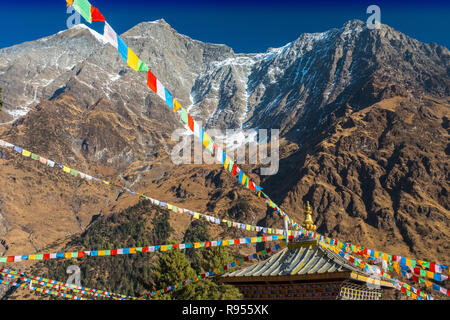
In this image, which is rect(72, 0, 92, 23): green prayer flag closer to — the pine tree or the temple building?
A: the pine tree

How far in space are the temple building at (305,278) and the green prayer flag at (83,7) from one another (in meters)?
8.67

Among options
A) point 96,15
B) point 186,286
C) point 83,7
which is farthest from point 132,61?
point 186,286

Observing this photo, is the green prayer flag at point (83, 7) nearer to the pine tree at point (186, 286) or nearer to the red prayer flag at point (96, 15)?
the red prayer flag at point (96, 15)

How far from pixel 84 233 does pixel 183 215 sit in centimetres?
3048

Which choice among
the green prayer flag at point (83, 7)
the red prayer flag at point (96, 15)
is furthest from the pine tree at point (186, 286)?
the green prayer flag at point (83, 7)

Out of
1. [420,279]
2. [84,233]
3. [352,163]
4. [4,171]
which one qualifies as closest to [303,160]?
[352,163]

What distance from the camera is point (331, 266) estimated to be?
1326cm

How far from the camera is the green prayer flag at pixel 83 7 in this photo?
809cm

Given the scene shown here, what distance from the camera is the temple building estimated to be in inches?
511

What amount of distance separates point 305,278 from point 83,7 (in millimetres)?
8945

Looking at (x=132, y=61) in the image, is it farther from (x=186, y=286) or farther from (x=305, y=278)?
(x=186, y=286)

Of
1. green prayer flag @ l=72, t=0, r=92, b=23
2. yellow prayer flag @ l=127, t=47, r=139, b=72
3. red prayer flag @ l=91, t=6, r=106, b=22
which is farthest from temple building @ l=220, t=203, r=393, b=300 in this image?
green prayer flag @ l=72, t=0, r=92, b=23

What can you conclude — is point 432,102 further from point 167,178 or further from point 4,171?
point 4,171
